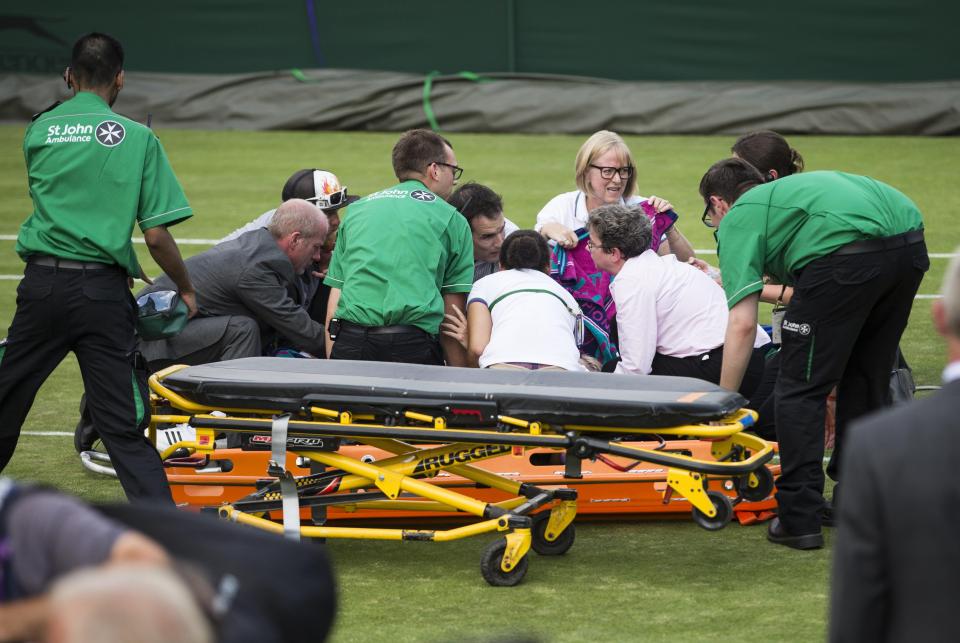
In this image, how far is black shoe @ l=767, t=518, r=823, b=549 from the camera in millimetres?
5531

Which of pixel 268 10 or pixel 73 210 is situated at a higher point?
pixel 268 10

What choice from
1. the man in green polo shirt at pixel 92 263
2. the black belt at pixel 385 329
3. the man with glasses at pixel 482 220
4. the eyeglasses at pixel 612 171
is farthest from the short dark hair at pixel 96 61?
the eyeglasses at pixel 612 171

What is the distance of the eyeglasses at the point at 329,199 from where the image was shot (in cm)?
764

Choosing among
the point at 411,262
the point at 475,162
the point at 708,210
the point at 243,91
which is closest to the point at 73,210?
the point at 411,262

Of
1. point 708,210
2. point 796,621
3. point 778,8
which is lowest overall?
point 796,621

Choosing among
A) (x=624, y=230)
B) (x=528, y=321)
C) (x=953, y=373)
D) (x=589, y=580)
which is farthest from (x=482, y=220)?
(x=953, y=373)

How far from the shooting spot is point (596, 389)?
5156 millimetres

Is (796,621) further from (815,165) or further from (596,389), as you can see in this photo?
(815,165)

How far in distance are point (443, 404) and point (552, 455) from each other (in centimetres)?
109

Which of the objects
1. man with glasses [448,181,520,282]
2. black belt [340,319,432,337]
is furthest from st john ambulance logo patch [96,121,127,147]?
man with glasses [448,181,520,282]

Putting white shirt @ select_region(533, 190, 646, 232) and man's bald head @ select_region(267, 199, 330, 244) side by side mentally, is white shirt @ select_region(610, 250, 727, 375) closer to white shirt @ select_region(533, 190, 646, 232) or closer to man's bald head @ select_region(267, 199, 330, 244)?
white shirt @ select_region(533, 190, 646, 232)

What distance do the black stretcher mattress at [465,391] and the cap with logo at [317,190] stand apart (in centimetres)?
219

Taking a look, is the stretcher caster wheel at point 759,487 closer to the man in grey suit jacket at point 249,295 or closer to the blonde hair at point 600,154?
the man in grey suit jacket at point 249,295

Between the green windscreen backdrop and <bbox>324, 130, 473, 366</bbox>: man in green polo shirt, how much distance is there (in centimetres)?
1220
